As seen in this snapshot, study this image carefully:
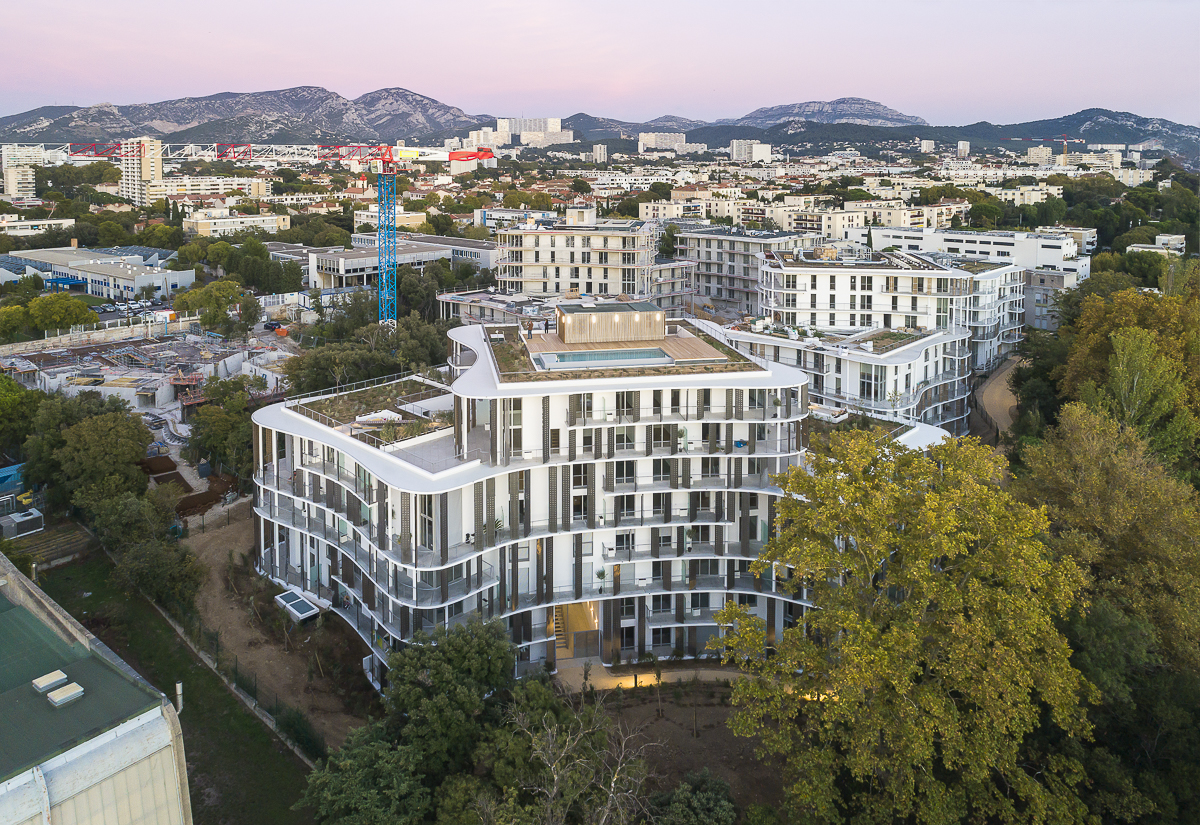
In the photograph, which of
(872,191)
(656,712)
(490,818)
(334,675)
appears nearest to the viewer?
(490,818)

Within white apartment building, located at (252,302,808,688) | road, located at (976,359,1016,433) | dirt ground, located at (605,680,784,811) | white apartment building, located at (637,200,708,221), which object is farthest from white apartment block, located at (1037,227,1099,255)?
dirt ground, located at (605,680,784,811)

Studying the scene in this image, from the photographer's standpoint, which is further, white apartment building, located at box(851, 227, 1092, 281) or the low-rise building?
white apartment building, located at box(851, 227, 1092, 281)

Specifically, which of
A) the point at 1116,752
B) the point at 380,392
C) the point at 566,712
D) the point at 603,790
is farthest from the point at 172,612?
the point at 1116,752

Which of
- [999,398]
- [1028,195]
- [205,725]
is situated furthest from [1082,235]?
[205,725]

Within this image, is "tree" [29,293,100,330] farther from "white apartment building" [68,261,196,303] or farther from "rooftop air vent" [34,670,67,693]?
"rooftop air vent" [34,670,67,693]

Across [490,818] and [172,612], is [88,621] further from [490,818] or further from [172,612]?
[490,818]

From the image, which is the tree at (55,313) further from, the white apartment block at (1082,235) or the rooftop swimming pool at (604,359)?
the white apartment block at (1082,235)

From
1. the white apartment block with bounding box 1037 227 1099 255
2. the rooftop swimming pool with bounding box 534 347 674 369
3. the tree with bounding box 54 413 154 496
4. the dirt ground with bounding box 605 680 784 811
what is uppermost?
the white apartment block with bounding box 1037 227 1099 255
